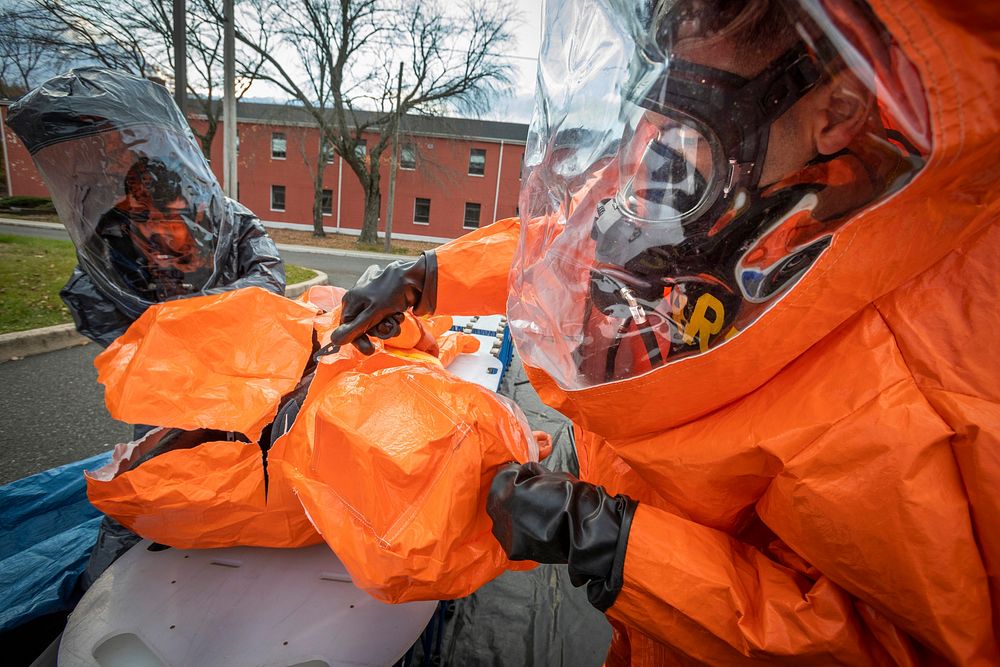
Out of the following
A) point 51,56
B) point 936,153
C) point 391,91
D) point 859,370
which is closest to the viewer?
point 936,153

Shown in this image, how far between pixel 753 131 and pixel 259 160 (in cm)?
2738

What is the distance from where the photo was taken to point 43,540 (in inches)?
78.5

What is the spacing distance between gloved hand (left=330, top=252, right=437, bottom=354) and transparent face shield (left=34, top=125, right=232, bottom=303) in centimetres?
100

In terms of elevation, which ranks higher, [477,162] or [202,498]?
[477,162]

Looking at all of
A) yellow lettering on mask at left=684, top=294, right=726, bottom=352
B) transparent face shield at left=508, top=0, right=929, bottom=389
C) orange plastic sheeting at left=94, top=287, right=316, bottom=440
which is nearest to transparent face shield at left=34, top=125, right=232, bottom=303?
orange plastic sheeting at left=94, top=287, right=316, bottom=440

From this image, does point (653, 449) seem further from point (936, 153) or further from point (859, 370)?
point (936, 153)

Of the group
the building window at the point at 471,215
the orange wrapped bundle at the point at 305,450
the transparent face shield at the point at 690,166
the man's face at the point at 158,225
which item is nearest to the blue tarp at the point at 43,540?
the orange wrapped bundle at the point at 305,450

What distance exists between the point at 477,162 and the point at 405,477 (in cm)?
2507

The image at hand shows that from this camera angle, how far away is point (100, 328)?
1941mm

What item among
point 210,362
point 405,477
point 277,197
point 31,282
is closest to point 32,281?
point 31,282

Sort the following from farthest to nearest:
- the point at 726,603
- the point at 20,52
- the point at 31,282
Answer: the point at 31,282, the point at 20,52, the point at 726,603

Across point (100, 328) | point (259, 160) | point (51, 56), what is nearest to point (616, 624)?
point (100, 328)

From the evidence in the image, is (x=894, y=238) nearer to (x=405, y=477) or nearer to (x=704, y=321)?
(x=704, y=321)

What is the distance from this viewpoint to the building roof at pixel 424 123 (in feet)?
66.6
